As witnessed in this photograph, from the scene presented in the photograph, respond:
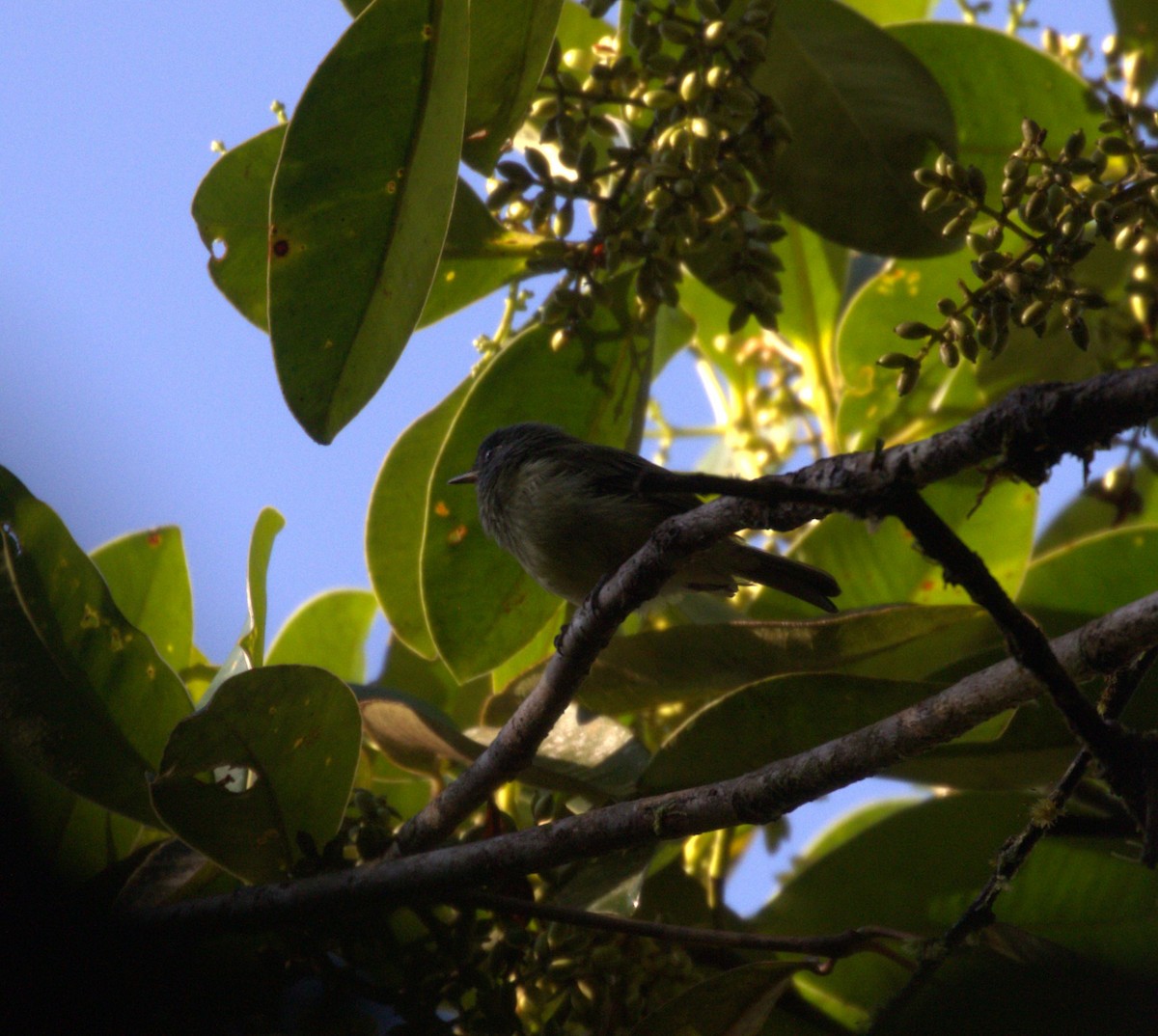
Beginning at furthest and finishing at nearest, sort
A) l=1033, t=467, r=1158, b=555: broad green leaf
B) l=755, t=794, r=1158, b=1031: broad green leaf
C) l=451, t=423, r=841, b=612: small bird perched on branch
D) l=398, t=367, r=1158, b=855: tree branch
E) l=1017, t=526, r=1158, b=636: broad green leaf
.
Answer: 1. l=1033, t=467, r=1158, b=555: broad green leaf
2. l=451, t=423, r=841, b=612: small bird perched on branch
3. l=1017, t=526, r=1158, b=636: broad green leaf
4. l=755, t=794, r=1158, b=1031: broad green leaf
5. l=398, t=367, r=1158, b=855: tree branch

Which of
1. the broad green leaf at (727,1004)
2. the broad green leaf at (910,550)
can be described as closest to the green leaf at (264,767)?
the broad green leaf at (727,1004)

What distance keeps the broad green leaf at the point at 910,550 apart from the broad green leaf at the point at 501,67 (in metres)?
1.28

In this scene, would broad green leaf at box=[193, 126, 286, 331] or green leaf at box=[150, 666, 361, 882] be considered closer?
green leaf at box=[150, 666, 361, 882]

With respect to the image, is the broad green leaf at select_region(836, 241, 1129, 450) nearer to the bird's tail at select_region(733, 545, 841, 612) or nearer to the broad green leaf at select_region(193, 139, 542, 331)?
the bird's tail at select_region(733, 545, 841, 612)

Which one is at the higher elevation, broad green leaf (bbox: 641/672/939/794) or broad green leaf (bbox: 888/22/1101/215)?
broad green leaf (bbox: 888/22/1101/215)

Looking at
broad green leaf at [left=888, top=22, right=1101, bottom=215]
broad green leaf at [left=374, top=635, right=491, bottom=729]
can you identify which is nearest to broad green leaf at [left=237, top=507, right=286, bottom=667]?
broad green leaf at [left=374, top=635, right=491, bottom=729]

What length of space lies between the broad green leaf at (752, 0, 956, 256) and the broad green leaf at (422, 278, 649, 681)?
1.76 ft

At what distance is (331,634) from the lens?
3.29 meters

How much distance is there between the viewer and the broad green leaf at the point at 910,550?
293 cm

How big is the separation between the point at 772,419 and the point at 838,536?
816 mm

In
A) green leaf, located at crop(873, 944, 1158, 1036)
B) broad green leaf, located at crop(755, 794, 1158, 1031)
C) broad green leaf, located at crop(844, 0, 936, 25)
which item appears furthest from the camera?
broad green leaf, located at crop(844, 0, 936, 25)

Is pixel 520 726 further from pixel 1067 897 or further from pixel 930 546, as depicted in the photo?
pixel 1067 897

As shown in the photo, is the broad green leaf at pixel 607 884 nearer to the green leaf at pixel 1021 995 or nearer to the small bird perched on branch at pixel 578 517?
the green leaf at pixel 1021 995

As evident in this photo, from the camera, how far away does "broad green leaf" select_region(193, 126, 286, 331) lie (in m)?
2.65
